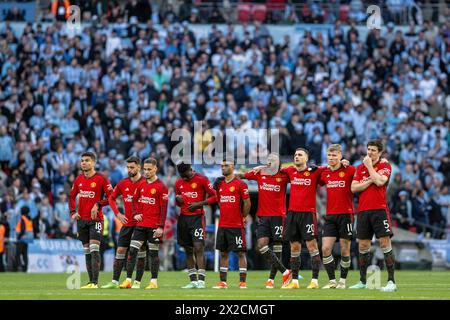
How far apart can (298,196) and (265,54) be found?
20.5 meters

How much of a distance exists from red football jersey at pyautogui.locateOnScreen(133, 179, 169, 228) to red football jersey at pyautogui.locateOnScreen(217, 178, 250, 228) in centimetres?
117

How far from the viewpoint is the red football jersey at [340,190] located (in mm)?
21734

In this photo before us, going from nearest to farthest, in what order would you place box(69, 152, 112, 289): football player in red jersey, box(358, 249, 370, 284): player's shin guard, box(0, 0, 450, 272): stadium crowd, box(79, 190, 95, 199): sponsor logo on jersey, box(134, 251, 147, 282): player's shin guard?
box(358, 249, 370, 284): player's shin guard
box(134, 251, 147, 282): player's shin guard
box(69, 152, 112, 289): football player in red jersey
box(79, 190, 95, 199): sponsor logo on jersey
box(0, 0, 450, 272): stadium crowd

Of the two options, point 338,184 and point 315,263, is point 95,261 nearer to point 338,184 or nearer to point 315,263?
point 315,263

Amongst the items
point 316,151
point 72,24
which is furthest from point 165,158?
point 72,24

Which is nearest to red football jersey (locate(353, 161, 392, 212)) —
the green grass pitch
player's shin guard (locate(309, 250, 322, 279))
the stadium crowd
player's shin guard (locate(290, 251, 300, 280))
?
player's shin guard (locate(309, 250, 322, 279))

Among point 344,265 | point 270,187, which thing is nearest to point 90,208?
point 270,187

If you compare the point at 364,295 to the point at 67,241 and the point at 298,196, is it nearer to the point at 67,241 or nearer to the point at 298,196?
the point at 298,196

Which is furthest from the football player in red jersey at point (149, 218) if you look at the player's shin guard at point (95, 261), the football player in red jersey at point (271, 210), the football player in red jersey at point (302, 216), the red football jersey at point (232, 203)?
the football player in red jersey at point (302, 216)

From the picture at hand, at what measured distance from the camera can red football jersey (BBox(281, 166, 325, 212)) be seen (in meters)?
21.9

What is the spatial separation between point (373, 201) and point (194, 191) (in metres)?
3.57

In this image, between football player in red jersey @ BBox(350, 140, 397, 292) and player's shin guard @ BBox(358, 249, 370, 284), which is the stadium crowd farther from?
football player in red jersey @ BBox(350, 140, 397, 292)

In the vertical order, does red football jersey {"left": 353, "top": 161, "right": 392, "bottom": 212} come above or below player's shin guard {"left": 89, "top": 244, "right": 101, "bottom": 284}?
above

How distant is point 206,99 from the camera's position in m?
39.0
